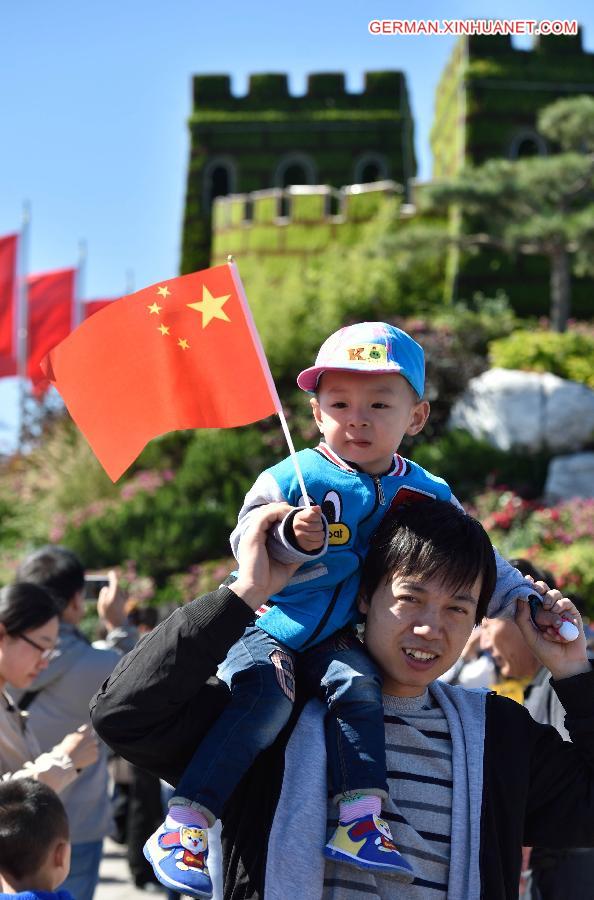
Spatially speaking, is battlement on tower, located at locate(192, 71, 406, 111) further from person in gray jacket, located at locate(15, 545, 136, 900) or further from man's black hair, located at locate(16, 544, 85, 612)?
person in gray jacket, located at locate(15, 545, 136, 900)

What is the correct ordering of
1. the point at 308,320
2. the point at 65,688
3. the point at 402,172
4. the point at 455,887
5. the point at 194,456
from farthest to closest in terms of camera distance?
the point at 402,172
the point at 308,320
the point at 194,456
the point at 65,688
the point at 455,887

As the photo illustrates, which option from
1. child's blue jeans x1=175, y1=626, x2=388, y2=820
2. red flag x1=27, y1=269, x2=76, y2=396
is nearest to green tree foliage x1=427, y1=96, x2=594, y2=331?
red flag x1=27, y1=269, x2=76, y2=396

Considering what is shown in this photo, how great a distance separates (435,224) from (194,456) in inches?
287

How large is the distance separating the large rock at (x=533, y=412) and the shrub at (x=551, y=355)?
33 centimetres

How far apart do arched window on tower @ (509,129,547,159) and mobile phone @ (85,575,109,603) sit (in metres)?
17.5

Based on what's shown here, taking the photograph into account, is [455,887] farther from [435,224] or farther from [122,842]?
[435,224]

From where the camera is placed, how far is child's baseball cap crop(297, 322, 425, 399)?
2.71m

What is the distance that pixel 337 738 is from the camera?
2.37 meters

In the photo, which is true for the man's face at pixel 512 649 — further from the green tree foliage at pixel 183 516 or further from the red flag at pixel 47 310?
the red flag at pixel 47 310

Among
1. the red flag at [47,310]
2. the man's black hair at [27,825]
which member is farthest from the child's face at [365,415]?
the red flag at [47,310]

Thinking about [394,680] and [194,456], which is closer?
[394,680]

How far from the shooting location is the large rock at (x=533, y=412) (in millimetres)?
17344

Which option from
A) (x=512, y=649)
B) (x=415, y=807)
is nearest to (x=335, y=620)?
(x=415, y=807)

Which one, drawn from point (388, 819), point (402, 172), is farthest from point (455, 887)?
point (402, 172)
